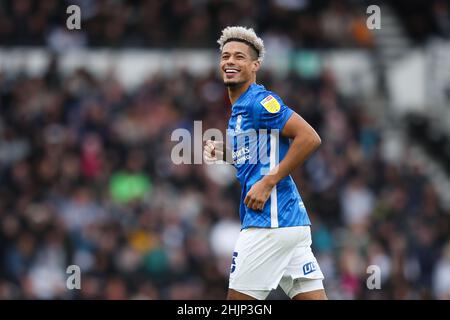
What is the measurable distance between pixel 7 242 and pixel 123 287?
2.15 metres

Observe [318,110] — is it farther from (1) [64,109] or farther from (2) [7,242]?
(2) [7,242]

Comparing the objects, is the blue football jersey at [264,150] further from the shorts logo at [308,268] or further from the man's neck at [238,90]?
the shorts logo at [308,268]

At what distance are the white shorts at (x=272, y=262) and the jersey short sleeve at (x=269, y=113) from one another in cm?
75

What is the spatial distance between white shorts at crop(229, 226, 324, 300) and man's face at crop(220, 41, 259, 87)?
110cm

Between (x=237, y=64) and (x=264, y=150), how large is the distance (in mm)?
661

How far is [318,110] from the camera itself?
1819 centimetres

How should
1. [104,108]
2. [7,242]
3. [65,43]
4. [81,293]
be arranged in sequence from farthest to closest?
[65,43] < [104,108] < [7,242] < [81,293]

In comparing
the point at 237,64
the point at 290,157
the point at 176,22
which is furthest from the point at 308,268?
the point at 176,22

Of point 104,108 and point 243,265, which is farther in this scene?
point 104,108

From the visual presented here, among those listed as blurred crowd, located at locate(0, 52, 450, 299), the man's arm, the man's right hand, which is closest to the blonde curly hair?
the man's arm

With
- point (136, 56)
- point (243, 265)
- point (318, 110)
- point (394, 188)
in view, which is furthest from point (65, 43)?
point (243, 265)

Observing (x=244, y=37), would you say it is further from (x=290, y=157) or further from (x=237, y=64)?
(x=290, y=157)

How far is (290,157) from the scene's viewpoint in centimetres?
736

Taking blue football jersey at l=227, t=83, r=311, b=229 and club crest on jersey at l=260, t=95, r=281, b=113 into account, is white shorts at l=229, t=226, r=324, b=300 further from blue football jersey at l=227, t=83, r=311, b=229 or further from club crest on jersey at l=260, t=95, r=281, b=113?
club crest on jersey at l=260, t=95, r=281, b=113
